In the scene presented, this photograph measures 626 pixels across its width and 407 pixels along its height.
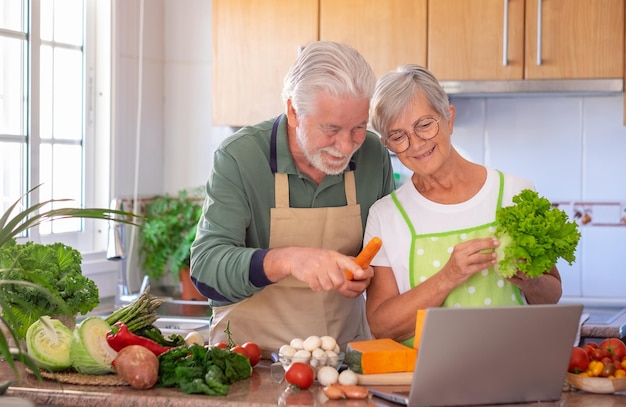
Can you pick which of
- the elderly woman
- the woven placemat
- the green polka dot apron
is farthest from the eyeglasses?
the woven placemat

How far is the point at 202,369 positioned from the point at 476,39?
238cm

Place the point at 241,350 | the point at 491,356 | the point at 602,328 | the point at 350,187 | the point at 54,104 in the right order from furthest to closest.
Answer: the point at 54,104 → the point at 602,328 → the point at 350,187 → the point at 241,350 → the point at 491,356

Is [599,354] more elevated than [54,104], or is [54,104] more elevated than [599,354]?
[54,104]

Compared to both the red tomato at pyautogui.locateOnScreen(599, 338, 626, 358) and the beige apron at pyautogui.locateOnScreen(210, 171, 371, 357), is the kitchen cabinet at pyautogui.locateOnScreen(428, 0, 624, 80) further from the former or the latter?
the red tomato at pyautogui.locateOnScreen(599, 338, 626, 358)

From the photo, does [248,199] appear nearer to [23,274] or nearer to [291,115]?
[291,115]

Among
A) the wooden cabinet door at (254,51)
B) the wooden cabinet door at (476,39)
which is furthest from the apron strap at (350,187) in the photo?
the wooden cabinet door at (254,51)

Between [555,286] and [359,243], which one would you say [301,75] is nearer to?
[359,243]

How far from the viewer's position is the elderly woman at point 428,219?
229 cm

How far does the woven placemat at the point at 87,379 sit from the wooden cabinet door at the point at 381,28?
2305mm

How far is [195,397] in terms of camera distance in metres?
1.93

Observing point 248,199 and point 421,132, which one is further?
point 248,199

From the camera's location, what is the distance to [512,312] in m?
1.82

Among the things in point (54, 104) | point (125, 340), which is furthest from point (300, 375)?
point (54, 104)

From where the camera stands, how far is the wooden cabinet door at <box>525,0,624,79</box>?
12.5 feet
